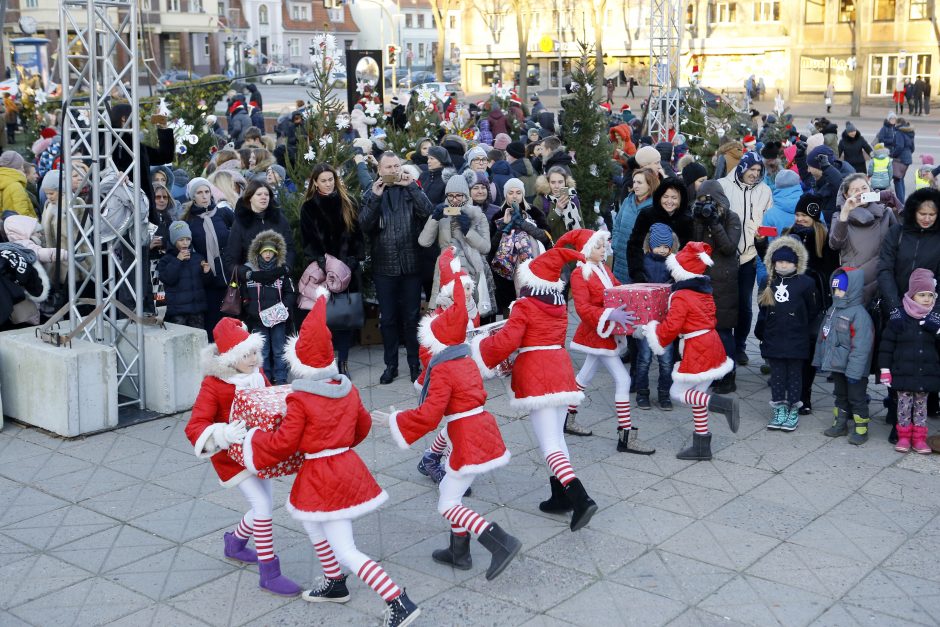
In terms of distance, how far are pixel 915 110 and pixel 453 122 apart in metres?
32.3

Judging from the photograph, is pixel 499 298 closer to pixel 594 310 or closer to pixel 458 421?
pixel 594 310

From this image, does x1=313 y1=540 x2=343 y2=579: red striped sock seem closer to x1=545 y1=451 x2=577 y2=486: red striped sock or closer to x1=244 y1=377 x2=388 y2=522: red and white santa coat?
x1=244 y1=377 x2=388 y2=522: red and white santa coat

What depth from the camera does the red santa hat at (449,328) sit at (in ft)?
17.9

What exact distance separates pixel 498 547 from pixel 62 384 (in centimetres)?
410

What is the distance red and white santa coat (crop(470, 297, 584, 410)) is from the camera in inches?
242

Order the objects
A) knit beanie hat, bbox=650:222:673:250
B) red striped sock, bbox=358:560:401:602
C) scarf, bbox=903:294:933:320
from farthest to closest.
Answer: knit beanie hat, bbox=650:222:673:250 → scarf, bbox=903:294:933:320 → red striped sock, bbox=358:560:401:602

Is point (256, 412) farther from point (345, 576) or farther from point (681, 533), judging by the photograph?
point (681, 533)

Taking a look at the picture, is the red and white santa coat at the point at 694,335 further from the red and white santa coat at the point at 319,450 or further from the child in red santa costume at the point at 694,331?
the red and white santa coat at the point at 319,450

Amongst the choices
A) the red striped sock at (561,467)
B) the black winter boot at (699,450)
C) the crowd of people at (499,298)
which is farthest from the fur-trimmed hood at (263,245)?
the black winter boot at (699,450)

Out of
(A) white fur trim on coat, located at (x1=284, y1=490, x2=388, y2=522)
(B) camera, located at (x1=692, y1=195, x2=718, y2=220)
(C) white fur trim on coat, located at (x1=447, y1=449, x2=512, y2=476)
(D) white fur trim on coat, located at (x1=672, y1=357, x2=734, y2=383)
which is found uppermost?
(B) camera, located at (x1=692, y1=195, x2=718, y2=220)

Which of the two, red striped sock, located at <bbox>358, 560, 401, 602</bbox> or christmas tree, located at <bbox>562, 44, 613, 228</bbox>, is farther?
christmas tree, located at <bbox>562, 44, 613, 228</bbox>

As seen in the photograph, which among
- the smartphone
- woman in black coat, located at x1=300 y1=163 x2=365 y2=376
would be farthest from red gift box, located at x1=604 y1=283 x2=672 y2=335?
woman in black coat, located at x1=300 y1=163 x2=365 y2=376

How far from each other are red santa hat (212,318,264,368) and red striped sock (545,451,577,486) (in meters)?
1.86

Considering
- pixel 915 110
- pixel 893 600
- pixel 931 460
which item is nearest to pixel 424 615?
pixel 893 600
